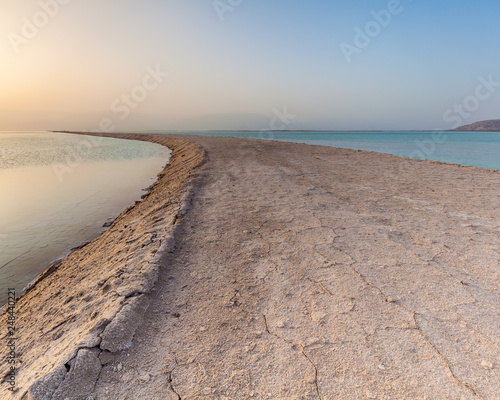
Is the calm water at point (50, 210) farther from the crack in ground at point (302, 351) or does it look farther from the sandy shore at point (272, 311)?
the crack in ground at point (302, 351)

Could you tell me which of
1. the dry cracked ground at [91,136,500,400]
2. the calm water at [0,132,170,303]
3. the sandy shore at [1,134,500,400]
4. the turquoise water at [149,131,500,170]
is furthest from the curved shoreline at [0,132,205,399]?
the turquoise water at [149,131,500,170]

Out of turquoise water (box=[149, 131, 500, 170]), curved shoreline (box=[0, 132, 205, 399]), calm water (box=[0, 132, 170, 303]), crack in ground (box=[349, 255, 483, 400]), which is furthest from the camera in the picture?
turquoise water (box=[149, 131, 500, 170])

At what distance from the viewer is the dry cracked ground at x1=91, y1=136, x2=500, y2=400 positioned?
→ 1566 millimetres

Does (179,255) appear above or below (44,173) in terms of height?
above

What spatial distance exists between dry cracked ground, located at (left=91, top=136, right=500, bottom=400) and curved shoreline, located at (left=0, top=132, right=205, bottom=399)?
13cm

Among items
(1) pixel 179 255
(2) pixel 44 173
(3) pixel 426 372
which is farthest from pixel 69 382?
(2) pixel 44 173

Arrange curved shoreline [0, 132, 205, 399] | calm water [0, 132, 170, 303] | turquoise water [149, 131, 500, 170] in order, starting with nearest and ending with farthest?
curved shoreline [0, 132, 205, 399] → calm water [0, 132, 170, 303] → turquoise water [149, 131, 500, 170]

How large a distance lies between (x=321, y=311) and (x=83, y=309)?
2065 millimetres

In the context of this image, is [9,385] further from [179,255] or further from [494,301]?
[494,301]

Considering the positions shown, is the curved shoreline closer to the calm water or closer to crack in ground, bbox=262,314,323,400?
the calm water

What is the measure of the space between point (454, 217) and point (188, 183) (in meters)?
5.67

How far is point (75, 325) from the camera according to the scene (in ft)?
Result: 6.97

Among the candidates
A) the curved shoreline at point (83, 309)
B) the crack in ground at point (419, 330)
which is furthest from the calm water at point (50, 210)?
the crack in ground at point (419, 330)

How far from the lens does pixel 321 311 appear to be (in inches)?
84.7
